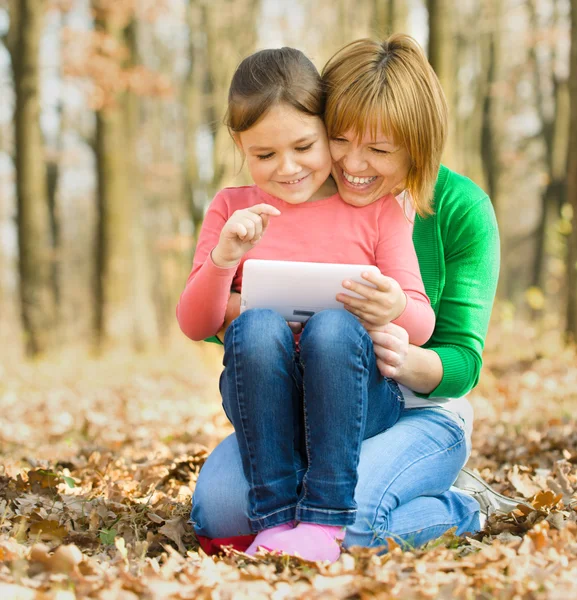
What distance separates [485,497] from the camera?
310 centimetres

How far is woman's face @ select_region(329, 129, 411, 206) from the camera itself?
2.76 metres

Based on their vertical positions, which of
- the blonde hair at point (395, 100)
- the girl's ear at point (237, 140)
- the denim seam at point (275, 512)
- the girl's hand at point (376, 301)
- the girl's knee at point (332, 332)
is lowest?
the denim seam at point (275, 512)

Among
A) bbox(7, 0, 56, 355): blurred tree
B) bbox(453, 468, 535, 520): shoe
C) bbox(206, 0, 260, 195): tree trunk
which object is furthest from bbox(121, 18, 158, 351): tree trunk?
bbox(453, 468, 535, 520): shoe

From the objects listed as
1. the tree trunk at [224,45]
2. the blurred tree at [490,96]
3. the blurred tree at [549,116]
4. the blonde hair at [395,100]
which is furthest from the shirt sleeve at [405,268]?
the blurred tree at [490,96]

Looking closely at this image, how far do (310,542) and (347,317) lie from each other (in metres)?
0.68

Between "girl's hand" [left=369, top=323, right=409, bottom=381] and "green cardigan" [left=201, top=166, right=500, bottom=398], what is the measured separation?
1.27 feet

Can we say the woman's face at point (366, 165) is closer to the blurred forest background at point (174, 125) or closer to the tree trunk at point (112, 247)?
the blurred forest background at point (174, 125)

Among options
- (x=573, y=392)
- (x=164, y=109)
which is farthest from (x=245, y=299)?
(x=164, y=109)

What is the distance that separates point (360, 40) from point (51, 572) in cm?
205

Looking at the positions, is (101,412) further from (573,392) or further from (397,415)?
(397,415)

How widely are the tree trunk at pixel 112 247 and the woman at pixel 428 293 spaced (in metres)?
8.35

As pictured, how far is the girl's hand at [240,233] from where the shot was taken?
2.49 metres

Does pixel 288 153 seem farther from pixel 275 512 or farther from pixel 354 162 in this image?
pixel 275 512

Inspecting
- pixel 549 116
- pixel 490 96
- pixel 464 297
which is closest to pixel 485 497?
pixel 464 297
